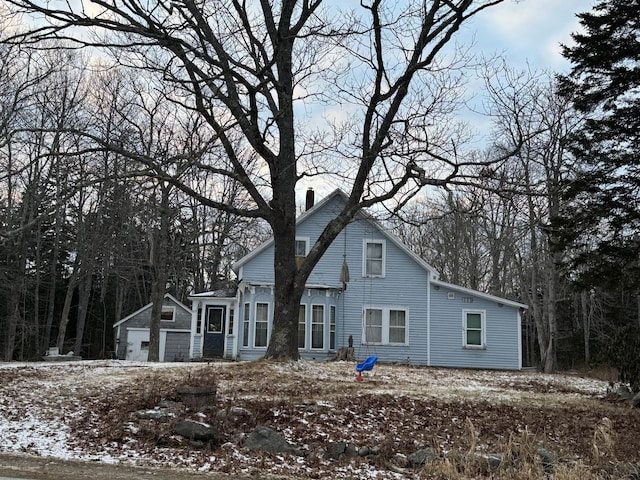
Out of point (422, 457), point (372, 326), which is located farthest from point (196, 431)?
point (372, 326)

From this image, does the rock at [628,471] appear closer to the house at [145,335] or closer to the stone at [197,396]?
the stone at [197,396]

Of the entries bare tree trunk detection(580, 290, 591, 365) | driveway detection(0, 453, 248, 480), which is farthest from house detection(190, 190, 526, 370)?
driveway detection(0, 453, 248, 480)

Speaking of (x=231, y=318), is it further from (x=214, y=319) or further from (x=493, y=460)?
(x=493, y=460)

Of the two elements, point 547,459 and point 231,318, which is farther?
point 231,318

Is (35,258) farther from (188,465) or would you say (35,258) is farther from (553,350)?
(188,465)

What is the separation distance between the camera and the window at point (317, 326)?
23.0 m

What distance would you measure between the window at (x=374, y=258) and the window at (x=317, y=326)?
2399 millimetres

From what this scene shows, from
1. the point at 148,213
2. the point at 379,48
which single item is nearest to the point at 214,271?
the point at 148,213

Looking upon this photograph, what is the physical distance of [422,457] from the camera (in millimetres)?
6703

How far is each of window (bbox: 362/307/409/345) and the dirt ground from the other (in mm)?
11150

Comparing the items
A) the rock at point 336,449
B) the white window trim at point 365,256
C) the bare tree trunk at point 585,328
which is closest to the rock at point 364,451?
the rock at point 336,449

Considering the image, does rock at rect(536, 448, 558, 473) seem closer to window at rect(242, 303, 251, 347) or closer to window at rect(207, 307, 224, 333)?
window at rect(242, 303, 251, 347)

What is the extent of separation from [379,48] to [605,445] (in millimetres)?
8936

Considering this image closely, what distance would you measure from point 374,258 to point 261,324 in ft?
16.9
